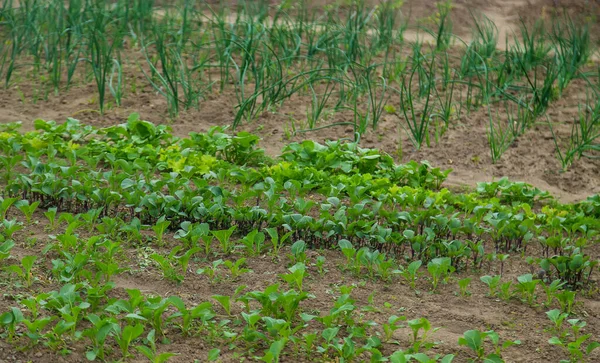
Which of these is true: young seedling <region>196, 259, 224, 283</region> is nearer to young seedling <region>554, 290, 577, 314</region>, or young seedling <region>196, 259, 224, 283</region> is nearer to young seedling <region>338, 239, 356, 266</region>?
young seedling <region>338, 239, 356, 266</region>

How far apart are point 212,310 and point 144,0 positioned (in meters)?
4.42

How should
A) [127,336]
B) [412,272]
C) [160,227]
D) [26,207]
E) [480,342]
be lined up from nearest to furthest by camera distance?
[127,336]
[480,342]
[412,272]
[160,227]
[26,207]

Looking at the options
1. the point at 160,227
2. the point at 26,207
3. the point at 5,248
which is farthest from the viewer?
the point at 26,207

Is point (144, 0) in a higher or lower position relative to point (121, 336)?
higher

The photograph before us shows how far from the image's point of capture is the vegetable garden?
320 cm

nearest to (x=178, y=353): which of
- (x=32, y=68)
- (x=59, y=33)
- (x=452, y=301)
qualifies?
(x=452, y=301)

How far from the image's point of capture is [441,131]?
5.86 m

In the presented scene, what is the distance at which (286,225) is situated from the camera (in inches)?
157

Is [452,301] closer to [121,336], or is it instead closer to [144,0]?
[121,336]

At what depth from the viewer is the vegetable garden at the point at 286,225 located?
3197 mm

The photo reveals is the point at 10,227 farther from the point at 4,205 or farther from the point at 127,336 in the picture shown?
the point at 127,336

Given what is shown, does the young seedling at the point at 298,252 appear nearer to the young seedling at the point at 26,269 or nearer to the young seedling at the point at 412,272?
the young seedling at the point at 412,272

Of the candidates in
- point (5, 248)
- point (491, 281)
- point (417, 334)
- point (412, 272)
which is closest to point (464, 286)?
point (491, 281)

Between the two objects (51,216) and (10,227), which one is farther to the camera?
(51,216)
